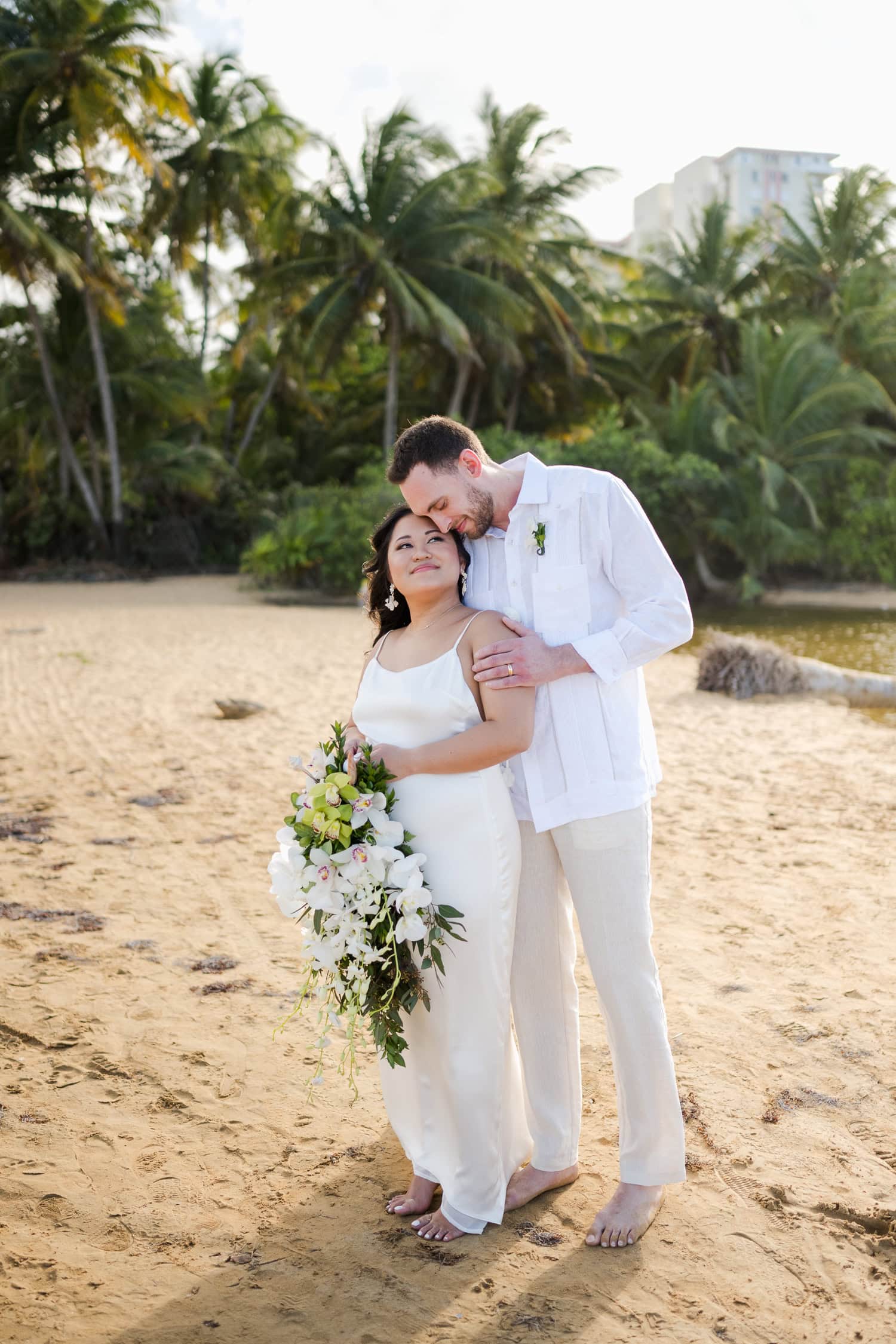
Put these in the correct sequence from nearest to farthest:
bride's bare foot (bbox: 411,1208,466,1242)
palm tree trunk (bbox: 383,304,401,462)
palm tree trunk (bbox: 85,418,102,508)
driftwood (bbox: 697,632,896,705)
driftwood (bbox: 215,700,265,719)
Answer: bride's bare foot (bbox: 411,1208,466,1242), driftwood (bbox: 215,700,265,719), driftwood (bbox: 697,632,896,705), palm tree trunk (bbox: 383,304,401,462), palm tree trunk (bbox: 85,418,102,508)

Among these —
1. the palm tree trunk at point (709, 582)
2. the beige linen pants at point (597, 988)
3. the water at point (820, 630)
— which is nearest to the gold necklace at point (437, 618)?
the beige linen pants at point (597, 988)

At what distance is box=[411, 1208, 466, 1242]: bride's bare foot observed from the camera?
2.81 metres

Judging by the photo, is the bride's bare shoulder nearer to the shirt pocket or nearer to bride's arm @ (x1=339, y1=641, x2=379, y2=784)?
the shirt pocket

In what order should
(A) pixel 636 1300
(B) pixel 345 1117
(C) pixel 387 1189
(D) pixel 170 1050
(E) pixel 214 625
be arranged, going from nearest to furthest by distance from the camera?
(A) pixel 636 1300, (C) pixel 387 1189, (B) pixel 345 1117, (D) pixel 170 1050, (E) pixel 214 625

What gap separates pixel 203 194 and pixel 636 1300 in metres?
28.1

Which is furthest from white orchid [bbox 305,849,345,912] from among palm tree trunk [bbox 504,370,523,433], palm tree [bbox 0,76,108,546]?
palm tree trunk [bbox 504,370,523,433]

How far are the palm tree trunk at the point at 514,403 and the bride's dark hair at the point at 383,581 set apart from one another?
24839 millimetres

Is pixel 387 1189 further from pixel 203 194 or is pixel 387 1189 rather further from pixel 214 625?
pixel 203 194

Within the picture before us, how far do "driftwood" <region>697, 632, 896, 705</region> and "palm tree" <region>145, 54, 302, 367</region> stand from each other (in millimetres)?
19022

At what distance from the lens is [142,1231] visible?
286 centimetres

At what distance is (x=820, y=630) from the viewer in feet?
64.4

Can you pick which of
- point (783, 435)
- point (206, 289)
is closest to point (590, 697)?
point (783, 435)

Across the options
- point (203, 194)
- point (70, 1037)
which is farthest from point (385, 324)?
point (70, 1037)

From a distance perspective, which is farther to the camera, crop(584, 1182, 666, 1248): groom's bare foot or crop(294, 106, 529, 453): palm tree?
crop(294, 106, 529, 453): palm tree
